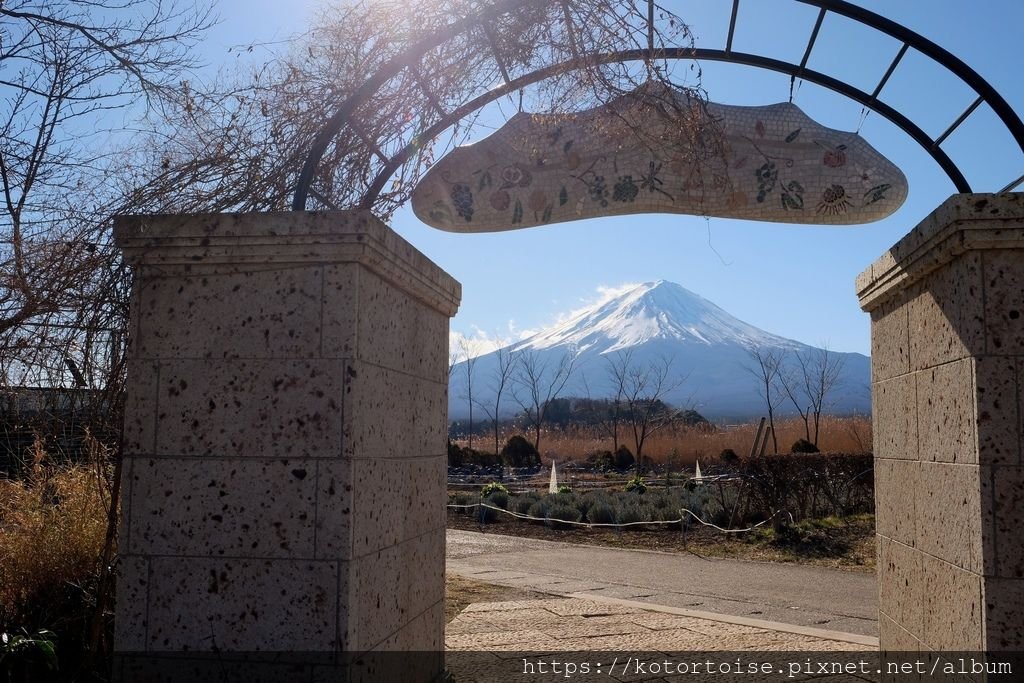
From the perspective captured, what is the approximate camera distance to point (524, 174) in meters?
4.96

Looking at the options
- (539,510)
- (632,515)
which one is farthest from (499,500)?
(632,515)

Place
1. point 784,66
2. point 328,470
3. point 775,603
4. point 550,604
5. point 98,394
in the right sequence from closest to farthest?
point 328,470 < point 98,394 < point 784,66 < point 550,604 < point 775,603

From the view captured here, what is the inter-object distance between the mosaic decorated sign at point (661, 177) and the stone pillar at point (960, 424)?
1.55m

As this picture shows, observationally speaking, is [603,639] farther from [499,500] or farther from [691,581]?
[499,500]

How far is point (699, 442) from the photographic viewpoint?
26.5 meters

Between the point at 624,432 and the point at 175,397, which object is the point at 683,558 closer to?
the point at 175,397

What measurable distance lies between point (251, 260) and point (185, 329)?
1.03ft

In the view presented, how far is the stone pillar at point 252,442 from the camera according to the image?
2660 millimetres

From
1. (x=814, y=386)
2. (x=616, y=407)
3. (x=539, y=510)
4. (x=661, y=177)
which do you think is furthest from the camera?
(x=814, y=386)

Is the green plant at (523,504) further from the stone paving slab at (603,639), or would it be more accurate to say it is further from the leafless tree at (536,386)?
the leafless tree at (536,386)

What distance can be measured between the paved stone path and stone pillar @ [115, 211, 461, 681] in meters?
2.48

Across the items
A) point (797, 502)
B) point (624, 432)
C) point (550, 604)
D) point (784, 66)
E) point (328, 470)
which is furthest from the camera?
point (624, 432)

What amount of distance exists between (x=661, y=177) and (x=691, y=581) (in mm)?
4811

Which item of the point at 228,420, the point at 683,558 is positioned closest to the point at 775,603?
the point at 683,558
